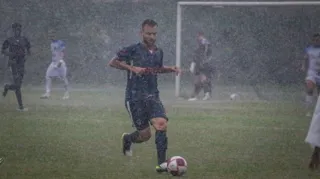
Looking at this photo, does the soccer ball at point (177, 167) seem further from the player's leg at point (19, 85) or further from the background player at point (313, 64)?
the player's leg at point (19, 85)

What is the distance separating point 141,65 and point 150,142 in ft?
12.0

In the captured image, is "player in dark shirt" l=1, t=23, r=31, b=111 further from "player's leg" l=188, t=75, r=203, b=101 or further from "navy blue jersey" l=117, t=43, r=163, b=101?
"navy blue jersey" l=117, t=43, r=163, b=101

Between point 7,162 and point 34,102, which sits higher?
point 7,162

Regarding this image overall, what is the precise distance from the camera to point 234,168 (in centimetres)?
970

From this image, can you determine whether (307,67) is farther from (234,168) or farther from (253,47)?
(253,47)

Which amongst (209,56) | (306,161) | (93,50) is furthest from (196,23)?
(306,161)

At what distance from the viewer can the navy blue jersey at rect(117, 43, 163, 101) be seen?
9.51m

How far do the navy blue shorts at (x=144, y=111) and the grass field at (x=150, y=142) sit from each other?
24.1 inches

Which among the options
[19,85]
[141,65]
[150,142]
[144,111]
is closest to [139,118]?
[144,111]

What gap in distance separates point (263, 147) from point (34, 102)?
34.4ft

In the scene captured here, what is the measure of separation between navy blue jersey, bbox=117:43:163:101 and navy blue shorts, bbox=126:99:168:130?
7cm

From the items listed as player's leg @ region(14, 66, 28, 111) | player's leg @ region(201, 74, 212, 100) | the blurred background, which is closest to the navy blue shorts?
player's leg @ region(14, 66, 28, 111)

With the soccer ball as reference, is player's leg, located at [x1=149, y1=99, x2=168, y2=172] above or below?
above

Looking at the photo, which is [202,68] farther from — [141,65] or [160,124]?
[160,124]
